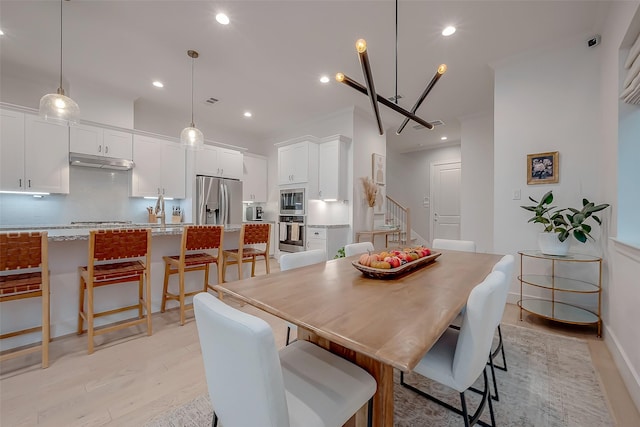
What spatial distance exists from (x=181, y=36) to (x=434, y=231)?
21.8 feet

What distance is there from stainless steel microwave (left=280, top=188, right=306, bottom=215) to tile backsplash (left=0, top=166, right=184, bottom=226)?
7.62 feet

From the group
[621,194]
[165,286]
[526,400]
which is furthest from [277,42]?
[526,400]

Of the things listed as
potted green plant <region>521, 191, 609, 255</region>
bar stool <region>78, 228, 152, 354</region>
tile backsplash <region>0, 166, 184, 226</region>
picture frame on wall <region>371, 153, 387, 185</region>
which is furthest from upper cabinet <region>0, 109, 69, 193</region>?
potted green plant <region>521, 191, 609, 255</region>

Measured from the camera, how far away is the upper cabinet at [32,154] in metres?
3.14

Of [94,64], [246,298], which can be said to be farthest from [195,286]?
[94,64]

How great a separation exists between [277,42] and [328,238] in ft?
9.14

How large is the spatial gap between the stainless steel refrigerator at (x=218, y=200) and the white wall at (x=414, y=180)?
14.0 ft

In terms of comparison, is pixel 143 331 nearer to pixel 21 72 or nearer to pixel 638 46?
pixel 21 72

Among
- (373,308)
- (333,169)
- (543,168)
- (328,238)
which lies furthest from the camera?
(333,169)

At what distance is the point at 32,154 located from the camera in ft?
10.8

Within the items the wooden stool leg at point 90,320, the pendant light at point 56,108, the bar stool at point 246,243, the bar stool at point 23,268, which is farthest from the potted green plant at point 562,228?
the pendant light at point 56,108

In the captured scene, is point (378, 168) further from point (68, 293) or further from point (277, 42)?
point (68, 293)

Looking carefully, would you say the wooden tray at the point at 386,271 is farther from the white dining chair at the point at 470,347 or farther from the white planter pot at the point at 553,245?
the white planter pot at the point at 553,245

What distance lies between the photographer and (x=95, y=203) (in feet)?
13.3
